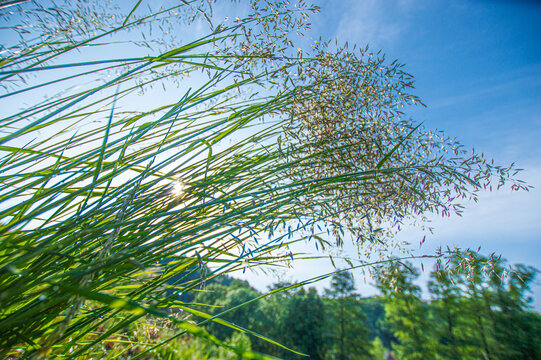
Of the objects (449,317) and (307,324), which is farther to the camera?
(307,324)

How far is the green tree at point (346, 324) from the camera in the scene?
15.8 meters

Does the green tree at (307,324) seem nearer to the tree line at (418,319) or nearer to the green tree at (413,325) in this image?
the tree line at (418,319)

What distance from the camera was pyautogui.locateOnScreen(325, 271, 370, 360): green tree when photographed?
51.8 feet

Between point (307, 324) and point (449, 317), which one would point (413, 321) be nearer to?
point (449, 317)

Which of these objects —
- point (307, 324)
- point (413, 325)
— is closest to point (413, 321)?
point (413, 325)

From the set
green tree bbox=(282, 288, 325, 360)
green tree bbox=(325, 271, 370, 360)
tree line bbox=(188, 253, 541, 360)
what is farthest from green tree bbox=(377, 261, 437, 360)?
green tree bbox=(282, 288, 325, 360)

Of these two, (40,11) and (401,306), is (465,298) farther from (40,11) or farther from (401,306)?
(40,11)

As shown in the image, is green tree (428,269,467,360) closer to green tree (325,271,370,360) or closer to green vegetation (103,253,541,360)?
green vegetation (103,253,541,360)

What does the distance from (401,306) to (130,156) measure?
16260 millimetres

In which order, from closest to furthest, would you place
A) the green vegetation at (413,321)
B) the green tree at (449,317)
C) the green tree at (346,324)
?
the green vegetation at (413,321) < the green tree at (449,317) < the green tree at (346,324)

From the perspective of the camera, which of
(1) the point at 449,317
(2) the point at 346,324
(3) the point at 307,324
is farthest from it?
(3) the point at 307,324

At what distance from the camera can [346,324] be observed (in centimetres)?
1641

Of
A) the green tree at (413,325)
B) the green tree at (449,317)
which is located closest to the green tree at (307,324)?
the green tree at (413,325)

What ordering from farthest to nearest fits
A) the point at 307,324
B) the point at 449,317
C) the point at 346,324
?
the point at 307,324
the point at 346,324
the point at 449,317
